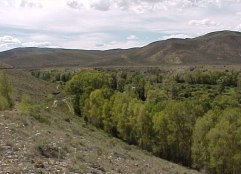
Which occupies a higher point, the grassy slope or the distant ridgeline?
the grassy slope

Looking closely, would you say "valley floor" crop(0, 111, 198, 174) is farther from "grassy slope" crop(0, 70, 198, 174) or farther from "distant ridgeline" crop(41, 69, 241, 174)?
"distant ridgeline" crop(41, 69, 241, 174)

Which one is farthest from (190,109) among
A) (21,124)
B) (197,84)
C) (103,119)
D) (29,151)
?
(197,84)

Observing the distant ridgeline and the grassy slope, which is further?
the distant ridgeline

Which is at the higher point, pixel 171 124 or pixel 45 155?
pixel 45 155

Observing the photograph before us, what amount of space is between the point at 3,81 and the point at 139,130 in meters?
22.3

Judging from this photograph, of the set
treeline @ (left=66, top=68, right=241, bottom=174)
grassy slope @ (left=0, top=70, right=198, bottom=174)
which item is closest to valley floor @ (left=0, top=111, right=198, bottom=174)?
grassy slope @ (left=0, top=70, right=198, bottom=174)

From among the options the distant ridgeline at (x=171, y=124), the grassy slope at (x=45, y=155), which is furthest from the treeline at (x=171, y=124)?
the grassy slope at (x=45, y=155)

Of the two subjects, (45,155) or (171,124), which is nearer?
(45,155)

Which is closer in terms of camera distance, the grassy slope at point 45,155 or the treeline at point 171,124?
the grassy slope at point 45,155

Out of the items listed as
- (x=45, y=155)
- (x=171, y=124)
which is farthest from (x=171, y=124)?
(x=45, y=155)

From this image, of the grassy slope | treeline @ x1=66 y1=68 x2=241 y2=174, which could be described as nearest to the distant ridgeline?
treeline @ x1=66 y1=68 x2=241 y2=174

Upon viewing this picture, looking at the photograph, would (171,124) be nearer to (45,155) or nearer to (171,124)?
(171,124)

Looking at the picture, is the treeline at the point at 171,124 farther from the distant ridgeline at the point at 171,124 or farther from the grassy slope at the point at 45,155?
the grassy slope at the point at 45,155

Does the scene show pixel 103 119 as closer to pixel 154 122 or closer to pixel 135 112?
pixel 135 112
